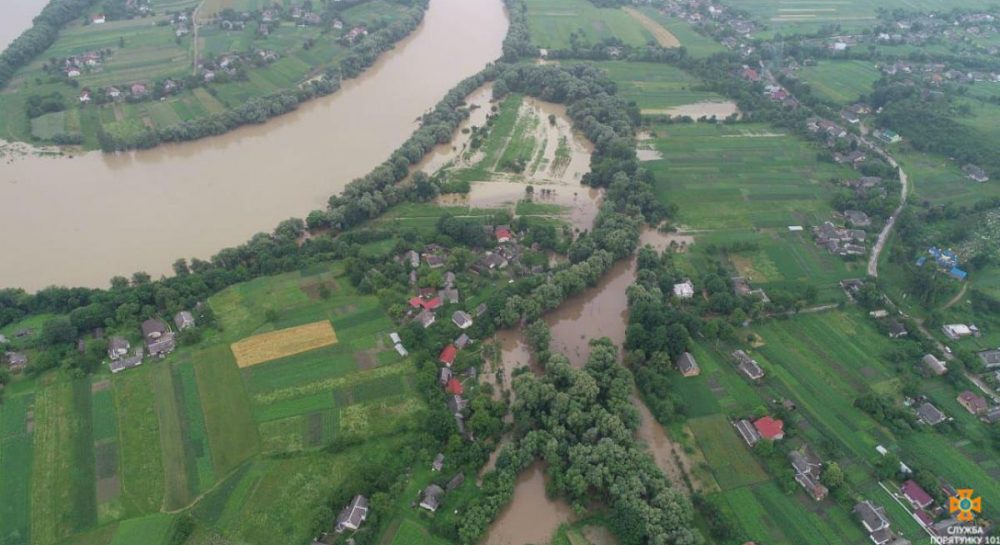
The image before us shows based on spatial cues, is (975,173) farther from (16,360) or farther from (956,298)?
(16,360)

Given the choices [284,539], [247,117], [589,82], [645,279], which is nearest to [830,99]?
[589,82]

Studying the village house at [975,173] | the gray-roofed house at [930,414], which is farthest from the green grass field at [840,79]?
the gray-roofed house at [930,414]

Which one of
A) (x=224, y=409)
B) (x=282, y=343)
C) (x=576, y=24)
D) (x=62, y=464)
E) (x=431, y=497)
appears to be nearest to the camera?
(x=431, y=497)

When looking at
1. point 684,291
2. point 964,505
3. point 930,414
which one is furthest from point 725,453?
point 684,291

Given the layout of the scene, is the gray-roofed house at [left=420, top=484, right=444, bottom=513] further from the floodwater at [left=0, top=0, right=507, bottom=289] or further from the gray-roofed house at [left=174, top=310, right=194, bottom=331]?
the floodwater at [left=0, top=0, right=507, bottom=289]

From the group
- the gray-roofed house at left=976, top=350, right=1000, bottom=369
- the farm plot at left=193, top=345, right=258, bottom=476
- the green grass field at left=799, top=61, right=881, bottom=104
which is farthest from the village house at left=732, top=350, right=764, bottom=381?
the green grass field at left=799, top=61, right=881, bottom=104

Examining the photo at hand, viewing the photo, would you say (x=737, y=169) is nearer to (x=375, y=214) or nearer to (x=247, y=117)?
(x=375, y=214)
